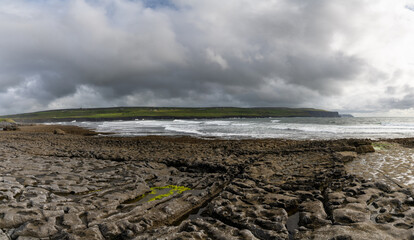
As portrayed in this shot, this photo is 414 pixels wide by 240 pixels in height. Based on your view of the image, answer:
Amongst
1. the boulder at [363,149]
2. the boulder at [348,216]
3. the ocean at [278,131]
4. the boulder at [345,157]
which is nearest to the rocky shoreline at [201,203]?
the boulder at [348,216]

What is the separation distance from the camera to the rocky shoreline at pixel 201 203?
5555 millimetres

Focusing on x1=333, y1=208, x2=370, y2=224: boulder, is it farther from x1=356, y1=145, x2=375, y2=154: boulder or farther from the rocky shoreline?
x1=356, y1=145, x2=375, y2=154: boulder

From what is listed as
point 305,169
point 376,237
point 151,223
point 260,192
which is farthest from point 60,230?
point 305,169

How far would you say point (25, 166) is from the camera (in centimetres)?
1206

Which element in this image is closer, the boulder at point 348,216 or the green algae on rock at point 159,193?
the boulder at point 348,216

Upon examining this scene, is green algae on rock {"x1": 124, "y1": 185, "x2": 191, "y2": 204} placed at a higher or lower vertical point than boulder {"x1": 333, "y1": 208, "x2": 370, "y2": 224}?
lower

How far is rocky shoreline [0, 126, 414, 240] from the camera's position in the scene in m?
5.55

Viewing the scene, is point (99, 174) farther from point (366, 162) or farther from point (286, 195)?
point (366, 162)

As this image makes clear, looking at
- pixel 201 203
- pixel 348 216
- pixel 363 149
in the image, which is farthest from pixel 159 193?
pixel 363 149

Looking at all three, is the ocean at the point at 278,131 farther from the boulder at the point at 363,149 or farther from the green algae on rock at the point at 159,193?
the green algae on rock at the point at 159,193

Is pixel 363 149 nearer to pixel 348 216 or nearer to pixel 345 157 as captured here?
pixel 345 157

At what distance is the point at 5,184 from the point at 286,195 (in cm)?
1071

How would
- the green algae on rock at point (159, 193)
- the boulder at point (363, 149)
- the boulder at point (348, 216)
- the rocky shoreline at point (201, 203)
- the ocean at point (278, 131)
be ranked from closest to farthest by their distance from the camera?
1. the rocky shoreline at point (201, 203)
2. the boulder at point (348, 216)
3. the green algae on rock at point (159, 193)
4. the boulder at point (363, 149)
5. the ocean at point (278, 131)

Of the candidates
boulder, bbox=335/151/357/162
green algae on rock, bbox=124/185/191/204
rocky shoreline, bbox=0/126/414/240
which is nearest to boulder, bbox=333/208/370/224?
rocky shoreline, bbox=0/126/414/240
